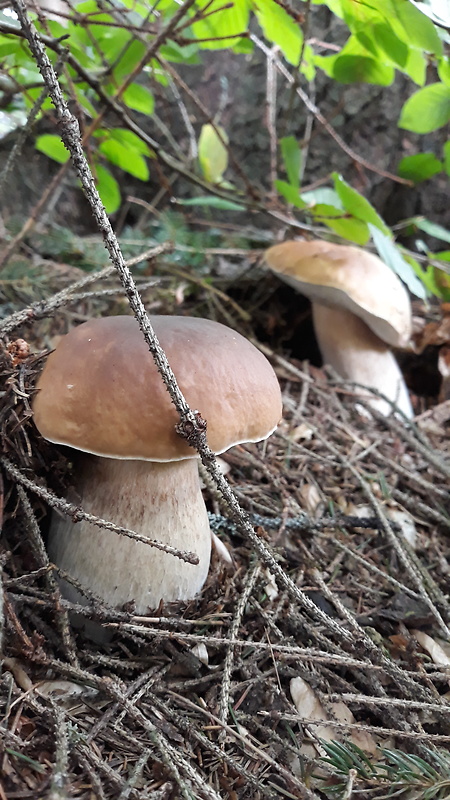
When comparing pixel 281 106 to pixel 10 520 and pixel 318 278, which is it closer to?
pixel 318 278

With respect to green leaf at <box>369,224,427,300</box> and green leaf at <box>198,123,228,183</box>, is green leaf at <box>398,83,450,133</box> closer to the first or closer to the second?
green leaf at <box>369,224,427,300</box>

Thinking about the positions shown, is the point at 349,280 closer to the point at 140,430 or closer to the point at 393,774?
the point at 140,430

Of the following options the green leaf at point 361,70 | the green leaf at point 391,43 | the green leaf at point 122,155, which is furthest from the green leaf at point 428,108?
the green leaf at point 122,155

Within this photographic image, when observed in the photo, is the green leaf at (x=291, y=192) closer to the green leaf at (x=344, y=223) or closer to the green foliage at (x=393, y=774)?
A: the green leaf at (x=344, y=223)

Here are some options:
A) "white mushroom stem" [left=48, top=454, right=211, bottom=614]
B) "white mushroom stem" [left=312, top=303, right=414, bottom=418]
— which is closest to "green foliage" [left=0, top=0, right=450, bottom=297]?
"white mushroom stem" [left=312, top=303, right=414, bottom=418]

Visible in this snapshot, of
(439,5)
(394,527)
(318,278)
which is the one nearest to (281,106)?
(318,278)

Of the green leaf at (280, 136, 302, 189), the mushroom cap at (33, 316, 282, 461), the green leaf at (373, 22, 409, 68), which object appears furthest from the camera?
the green leaf at (280, 136, 302, 189)

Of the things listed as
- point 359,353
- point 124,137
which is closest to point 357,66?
point 124,137
